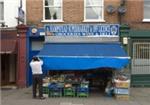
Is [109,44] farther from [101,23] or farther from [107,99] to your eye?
[107,99]

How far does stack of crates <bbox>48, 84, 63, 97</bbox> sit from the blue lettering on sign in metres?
3.84

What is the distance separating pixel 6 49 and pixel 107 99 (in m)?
6.15

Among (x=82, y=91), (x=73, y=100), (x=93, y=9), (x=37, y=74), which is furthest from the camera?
(x=93, y=9)

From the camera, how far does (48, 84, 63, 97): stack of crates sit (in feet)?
60.2

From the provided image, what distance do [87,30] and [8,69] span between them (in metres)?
4.89

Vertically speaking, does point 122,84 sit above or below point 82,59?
below

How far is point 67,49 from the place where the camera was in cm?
2023

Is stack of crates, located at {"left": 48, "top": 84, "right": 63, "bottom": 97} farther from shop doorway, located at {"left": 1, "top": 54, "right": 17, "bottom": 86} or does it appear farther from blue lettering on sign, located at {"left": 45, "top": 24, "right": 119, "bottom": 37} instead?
shop doorway, located at {"left": 1, "top": 54, "right": 17, "bottom": 86}

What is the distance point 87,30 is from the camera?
21.3m

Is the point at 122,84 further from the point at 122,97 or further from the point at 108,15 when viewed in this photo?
the point at 108,15

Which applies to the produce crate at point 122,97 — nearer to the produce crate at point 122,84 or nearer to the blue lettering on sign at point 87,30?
the produce crate at point 122,84

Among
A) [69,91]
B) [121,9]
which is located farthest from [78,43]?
[69,91]

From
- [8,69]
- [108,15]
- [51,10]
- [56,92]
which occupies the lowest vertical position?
[56,92]

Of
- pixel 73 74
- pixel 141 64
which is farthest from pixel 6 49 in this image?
pixel 141 64
